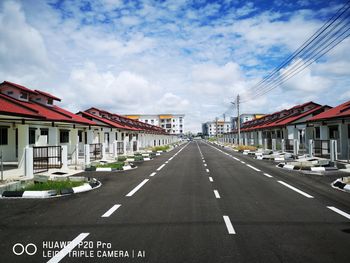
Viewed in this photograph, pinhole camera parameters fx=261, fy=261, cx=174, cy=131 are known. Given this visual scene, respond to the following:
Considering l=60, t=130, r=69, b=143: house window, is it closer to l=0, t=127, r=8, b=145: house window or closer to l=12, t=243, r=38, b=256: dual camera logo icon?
l=0, t=127, r=8, b=145: house window

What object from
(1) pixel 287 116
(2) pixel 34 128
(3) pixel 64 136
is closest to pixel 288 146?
(1) pixel 287 116

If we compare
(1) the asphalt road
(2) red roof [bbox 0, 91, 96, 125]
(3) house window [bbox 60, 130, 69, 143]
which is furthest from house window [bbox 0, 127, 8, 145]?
(1) the asphalt road

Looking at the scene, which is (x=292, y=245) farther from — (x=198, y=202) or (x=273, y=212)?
(x=198, y=202)

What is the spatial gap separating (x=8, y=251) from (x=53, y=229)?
1195 millimetres

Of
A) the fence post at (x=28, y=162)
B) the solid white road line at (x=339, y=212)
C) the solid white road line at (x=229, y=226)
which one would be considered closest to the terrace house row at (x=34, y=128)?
the fence post at (x=28, y=162)

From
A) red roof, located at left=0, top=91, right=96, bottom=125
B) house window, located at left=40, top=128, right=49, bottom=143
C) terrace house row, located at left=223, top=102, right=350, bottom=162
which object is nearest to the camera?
red roof, located at left=0, top=91, right=96, bottom=125

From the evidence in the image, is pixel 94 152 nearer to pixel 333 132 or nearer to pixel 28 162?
pixel 28 162

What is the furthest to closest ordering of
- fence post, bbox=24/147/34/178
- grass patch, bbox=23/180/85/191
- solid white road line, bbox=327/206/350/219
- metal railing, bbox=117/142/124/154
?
metal railing, bbox=117/142/124/154, fence post, bbox=24/147/34/178, grass patch, bbox=23/180/85/191, solid white road line, bbox=327/206/350/219

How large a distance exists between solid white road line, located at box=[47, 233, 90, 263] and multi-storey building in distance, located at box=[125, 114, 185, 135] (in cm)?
13473

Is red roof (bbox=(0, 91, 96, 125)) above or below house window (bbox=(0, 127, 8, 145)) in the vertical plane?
above

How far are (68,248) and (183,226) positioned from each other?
8.33 feet

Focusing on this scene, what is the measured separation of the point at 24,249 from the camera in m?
5.08

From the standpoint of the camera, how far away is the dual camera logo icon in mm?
4896

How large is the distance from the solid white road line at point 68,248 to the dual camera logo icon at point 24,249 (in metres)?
0.53
